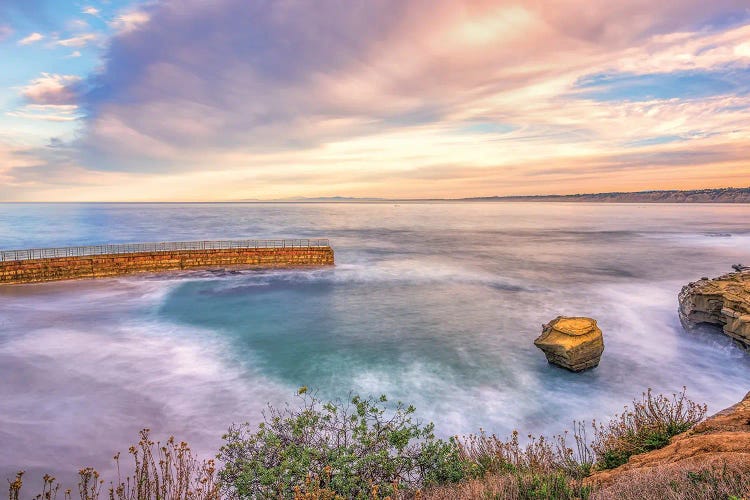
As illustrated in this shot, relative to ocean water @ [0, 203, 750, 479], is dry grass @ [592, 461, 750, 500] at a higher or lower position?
higher

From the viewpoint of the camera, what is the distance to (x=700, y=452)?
7410 millimetres

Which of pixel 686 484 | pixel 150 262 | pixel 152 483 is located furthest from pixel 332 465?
pixel 150 262

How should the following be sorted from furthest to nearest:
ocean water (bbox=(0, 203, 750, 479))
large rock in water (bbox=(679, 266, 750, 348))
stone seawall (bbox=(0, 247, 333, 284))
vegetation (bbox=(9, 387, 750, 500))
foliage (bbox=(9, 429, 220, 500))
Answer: stone seawall (bbox=(0, 247, 333, 284)) → large rock in water (bbox=(679, 266, 750, 348)) → ocean water (bbox=(0, 203, 750, 479)) → foliage (bbox=(9, 429, 220, 500)) → vegetation (bbox=(9, 387, 750, 500))

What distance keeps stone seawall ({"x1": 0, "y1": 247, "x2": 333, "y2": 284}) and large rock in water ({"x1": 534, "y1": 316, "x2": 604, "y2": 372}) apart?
31.1 m

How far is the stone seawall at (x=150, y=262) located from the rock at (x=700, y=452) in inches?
1566

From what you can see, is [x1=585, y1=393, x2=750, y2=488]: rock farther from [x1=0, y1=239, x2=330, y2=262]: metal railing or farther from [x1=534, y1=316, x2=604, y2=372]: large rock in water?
[x1=0, y1=239, x2=330, y2=262]: metal railing

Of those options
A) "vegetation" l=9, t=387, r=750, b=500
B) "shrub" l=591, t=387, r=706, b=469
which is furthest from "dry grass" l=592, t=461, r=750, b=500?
"shrub" l=591, t=387, r=706, b=469

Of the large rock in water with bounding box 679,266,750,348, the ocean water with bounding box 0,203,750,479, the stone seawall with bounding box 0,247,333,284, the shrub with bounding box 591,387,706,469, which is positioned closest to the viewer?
the shrub with bounding box 591,387,706,469

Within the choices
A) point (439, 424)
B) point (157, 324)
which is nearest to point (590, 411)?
point (439, 424)

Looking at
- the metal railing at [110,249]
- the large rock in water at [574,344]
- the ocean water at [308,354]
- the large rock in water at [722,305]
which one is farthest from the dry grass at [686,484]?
the metal railing at [110,249]

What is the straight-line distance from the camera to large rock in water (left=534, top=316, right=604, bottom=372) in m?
18.3

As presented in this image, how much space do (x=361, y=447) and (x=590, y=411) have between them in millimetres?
10476

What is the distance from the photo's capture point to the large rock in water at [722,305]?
2044 centimetres

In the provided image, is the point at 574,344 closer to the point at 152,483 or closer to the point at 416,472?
the point at 416,472
